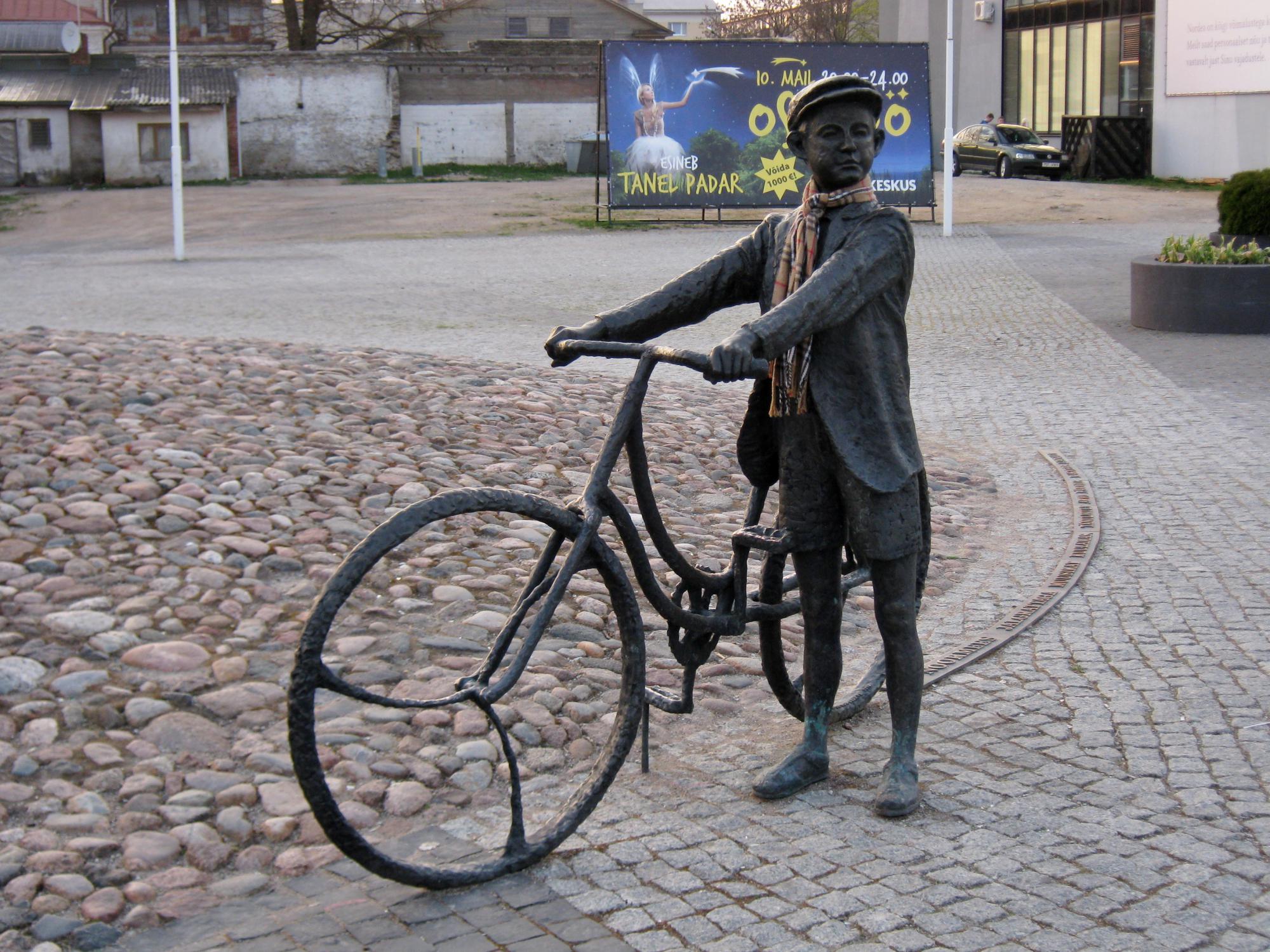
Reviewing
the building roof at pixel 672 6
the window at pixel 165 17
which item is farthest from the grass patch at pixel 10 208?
the building roof at pixel 672 6

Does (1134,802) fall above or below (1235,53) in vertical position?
below

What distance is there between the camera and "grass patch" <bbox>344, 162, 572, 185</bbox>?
40188mm

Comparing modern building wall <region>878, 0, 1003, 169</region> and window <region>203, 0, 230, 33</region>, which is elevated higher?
window <region>203, 0, 230, 33</region>

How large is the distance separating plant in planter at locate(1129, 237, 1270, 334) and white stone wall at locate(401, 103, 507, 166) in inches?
1327

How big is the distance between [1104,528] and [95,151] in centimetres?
3867

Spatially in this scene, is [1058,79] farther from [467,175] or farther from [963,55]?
[467,175]

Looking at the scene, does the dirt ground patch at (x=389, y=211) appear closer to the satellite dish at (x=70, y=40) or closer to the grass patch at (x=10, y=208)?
the grass patch at (x=10, y=208)

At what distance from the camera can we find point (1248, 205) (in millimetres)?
15289

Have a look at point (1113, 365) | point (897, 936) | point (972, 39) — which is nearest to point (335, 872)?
point (897, 936)

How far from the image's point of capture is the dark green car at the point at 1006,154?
122ft

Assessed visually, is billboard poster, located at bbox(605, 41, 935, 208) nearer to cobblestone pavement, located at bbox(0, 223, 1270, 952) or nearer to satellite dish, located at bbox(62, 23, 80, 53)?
cobblestone pavement, located at bbox(0, 223, 1270, 952)

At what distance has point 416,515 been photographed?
127 inches

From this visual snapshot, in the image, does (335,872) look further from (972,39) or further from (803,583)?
(972,39)

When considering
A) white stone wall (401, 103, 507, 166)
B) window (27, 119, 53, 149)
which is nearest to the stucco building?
white stone wall (401, 103, 507, 166)
